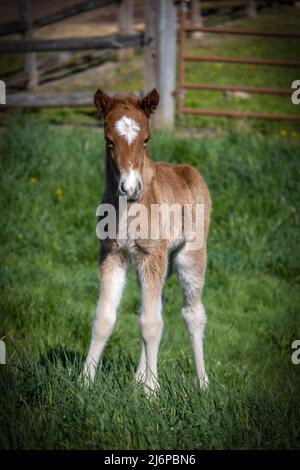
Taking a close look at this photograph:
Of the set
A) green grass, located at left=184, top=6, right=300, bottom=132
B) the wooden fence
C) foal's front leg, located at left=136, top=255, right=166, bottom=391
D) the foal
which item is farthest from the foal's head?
green grass, located at left=184, top=6, right=300, bottom=132

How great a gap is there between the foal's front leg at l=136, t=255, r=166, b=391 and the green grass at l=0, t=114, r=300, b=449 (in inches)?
7.1

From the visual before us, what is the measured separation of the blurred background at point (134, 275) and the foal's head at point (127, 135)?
3.53 ft

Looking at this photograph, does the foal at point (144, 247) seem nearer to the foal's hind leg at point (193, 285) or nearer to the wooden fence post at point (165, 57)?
the foal's hind leg at point (193, 285)

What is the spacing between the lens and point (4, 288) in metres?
6.68

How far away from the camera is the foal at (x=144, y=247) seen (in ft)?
14.3

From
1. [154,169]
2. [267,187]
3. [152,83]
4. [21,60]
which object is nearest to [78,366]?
[154,169]

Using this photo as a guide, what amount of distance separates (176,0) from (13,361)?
21.5 ft

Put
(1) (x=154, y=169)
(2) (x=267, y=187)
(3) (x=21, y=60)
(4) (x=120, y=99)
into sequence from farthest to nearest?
(3) (x=21, y=60), (2) (x=267, y=187), (1) (x=154, y=169), (4) (x=120, y=99)

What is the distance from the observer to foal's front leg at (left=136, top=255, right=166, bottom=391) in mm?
4742

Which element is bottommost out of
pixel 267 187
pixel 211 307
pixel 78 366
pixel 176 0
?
pixel 78 366

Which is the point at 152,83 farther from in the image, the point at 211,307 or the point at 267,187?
the point at 211,307

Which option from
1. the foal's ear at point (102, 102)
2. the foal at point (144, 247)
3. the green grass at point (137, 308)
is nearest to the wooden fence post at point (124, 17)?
the green grass at point (137, 308)
